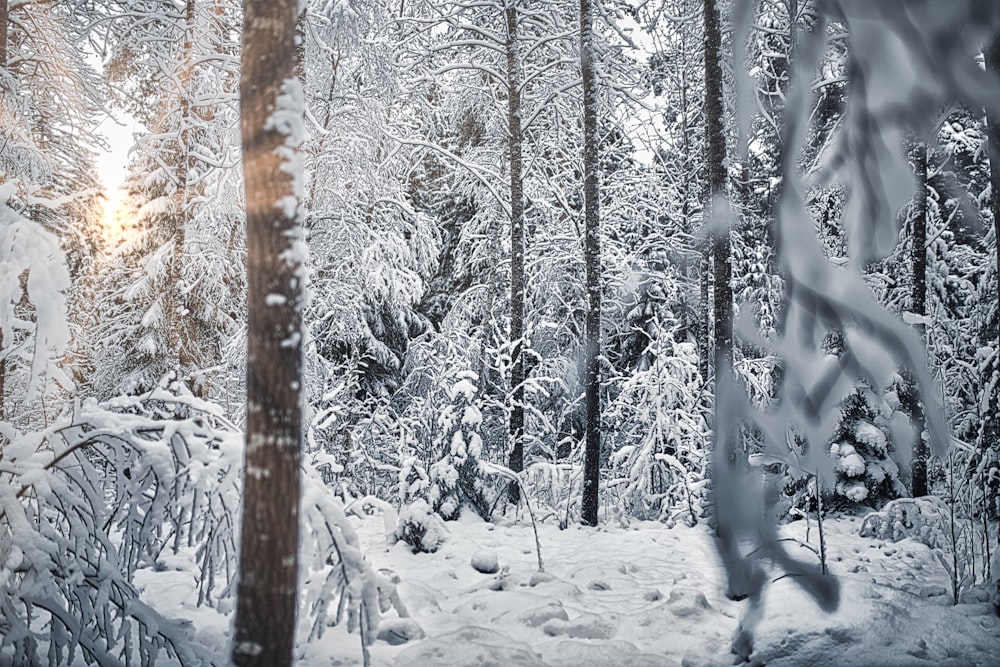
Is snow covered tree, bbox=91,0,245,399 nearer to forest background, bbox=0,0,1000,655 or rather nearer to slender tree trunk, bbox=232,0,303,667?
forest background, bbox=0,0,1000,655

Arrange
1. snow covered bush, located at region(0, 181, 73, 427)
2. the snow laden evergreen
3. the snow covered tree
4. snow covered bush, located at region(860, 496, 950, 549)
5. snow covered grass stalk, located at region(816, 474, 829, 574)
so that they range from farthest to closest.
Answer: the snow covered tree, snow covered bush, located at region(860, 496, 950, 549), the snow laden evergreen, snow covered bush, located at region(0, 181, 73, 427), snow covered grass stalk, located at region(816, 474, 829, 574)

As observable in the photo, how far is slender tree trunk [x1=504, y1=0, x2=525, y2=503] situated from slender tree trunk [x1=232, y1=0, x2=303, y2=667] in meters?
8.11

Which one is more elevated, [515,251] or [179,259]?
[515,251]

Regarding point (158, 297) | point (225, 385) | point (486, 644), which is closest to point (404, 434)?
point (225, 385)

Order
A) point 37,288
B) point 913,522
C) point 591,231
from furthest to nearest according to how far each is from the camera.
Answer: point 591,231 → point 913,522 → point 37,288

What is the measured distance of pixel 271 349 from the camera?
2525mm

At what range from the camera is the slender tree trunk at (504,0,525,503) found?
10750 mm

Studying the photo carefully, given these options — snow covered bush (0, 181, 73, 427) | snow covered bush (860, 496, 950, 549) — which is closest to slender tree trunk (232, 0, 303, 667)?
snow covered bush (0, 181, 73, 427)

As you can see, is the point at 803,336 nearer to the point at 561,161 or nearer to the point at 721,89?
the point at 721,89

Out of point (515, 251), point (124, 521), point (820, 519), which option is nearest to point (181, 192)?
point (515, 251)

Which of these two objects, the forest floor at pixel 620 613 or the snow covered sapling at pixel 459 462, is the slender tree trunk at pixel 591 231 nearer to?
the snow covered sapling at pixel 459 462

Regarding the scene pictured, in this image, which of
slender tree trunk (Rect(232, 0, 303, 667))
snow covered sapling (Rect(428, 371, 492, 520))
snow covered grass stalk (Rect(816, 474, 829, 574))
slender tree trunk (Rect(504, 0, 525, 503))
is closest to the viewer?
snow covered grass stalk (Rect(816, 474, 829, 574))

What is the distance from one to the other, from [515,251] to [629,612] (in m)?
7.07

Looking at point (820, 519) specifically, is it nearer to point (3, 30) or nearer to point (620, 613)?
point (620, 613)
